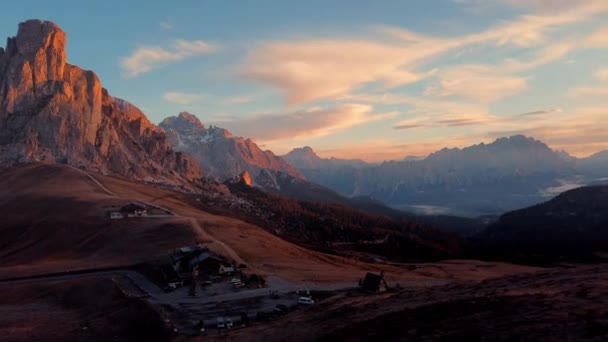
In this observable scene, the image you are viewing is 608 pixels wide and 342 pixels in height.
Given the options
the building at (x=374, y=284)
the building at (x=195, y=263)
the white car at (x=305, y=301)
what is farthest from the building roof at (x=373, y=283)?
the building at (x=195, y=263)

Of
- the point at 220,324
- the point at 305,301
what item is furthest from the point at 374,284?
the point at 220,324

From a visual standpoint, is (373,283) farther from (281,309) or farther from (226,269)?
(226,269)

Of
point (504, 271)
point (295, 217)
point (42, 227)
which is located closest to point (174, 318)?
point (42, 227)

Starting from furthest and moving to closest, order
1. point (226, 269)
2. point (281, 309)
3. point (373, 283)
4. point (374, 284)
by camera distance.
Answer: point (226, 269) < point (373, 283) < point (374, 284) < point (281, 309)

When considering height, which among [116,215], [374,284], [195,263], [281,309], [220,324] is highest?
[116,215]

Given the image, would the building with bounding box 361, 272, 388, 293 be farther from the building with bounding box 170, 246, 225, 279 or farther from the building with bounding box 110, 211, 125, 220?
the building with bounding box 110, 211, 125, 220

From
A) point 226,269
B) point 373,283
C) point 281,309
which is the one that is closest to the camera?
point 281,309

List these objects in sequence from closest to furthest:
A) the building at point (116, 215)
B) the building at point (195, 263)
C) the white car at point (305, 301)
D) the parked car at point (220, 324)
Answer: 1. the parked car at point (220, 324)
2. the white car at point (305, 301)
3. the building at point (195, 263)
4. the building at point (116, 215)

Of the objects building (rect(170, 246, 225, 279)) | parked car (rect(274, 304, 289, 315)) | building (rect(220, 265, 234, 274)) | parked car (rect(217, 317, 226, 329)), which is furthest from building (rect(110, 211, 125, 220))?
parked car (rect(217, 317, 226, 329))

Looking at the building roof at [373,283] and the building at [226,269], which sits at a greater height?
the building at [226,269]

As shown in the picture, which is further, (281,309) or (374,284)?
(374,284)

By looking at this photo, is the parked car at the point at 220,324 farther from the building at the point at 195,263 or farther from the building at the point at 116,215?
the building at the point at 116,215
